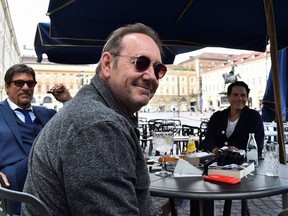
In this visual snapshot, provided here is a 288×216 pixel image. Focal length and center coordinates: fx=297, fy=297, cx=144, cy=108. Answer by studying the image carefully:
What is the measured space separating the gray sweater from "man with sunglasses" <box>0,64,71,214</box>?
965mm

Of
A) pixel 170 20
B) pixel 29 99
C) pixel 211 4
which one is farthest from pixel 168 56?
pixel 29 99

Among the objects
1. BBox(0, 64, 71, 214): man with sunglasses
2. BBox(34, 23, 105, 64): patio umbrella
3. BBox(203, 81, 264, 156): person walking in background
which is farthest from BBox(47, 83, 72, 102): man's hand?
BBox(203, 81, 264, 156): person walking in background

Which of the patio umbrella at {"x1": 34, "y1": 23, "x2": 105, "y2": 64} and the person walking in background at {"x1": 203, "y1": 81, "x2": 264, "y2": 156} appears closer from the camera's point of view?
the person walking in background at {"x1": 203, "y1": 81, "x2": 264, "y2": 156}

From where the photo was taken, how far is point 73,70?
77.6 m

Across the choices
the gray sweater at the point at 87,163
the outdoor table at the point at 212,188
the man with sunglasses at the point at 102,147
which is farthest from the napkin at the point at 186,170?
the gray sweater at the point at 87,163

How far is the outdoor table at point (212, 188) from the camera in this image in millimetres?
1379

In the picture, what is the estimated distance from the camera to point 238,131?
9.23ft

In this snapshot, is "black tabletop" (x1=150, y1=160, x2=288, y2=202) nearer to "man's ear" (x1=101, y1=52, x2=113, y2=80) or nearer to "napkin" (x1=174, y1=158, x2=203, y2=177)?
"napkin" (x1=174, y1=158, x2=203, y2=177)

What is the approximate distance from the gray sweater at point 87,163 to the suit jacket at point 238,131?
2.12 m

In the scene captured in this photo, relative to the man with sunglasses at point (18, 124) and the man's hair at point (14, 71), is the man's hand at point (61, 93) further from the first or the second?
the man's hair at point (14, 71)

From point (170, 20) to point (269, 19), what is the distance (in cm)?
119

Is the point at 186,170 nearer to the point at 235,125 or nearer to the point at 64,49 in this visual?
the point at 235,125

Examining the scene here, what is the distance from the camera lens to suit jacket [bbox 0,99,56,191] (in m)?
1.75

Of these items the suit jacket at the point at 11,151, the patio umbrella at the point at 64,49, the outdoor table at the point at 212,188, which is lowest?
the outdoor table at the point at 212,188
